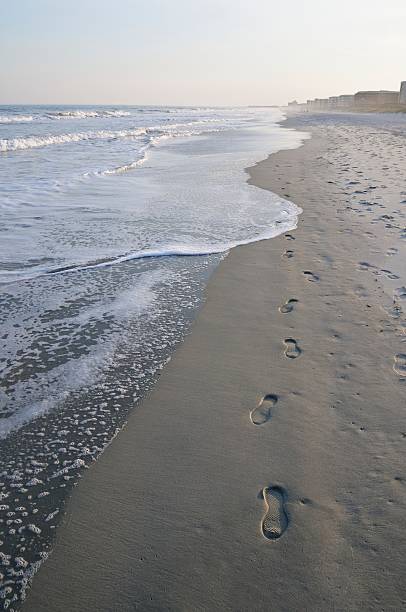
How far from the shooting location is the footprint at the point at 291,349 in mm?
3004

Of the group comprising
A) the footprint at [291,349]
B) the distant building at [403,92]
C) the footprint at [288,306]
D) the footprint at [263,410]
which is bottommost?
the footprint at [263,410]

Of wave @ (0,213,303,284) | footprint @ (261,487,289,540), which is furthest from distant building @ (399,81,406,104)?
footprint @ (261,487,289,540)

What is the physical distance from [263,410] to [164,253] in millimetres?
2994

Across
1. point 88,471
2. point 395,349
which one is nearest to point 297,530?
point 88,471

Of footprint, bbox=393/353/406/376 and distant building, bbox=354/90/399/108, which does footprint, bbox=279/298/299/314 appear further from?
distant building, bbox=354/90/399/108

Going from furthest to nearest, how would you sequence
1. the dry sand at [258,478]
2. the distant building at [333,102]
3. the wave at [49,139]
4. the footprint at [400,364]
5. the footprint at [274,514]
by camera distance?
the distant building at [333,102] → the wave at [49,139] → the footprint at [400,364] → the footprint at [274,514] → the dry sand at [258,478]

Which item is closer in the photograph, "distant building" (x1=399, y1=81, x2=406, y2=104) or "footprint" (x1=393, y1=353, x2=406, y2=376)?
"footprint" (x1=393, y1=353, x2=406, y2=376)

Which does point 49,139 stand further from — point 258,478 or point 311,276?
point 258,478

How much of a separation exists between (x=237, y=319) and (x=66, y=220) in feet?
13.4

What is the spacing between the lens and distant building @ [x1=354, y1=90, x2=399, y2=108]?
99.2 metres

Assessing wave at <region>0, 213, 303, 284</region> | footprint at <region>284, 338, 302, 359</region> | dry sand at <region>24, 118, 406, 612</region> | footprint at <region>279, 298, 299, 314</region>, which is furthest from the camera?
wave at <region>0, 213, 303, 284</region>

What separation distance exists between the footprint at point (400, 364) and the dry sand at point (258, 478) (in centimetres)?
1

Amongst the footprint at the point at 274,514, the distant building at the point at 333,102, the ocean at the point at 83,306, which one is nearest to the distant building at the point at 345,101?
the distant building at the point at 333,102

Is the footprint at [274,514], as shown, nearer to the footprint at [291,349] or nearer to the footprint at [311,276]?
the footprint at [291,349]
